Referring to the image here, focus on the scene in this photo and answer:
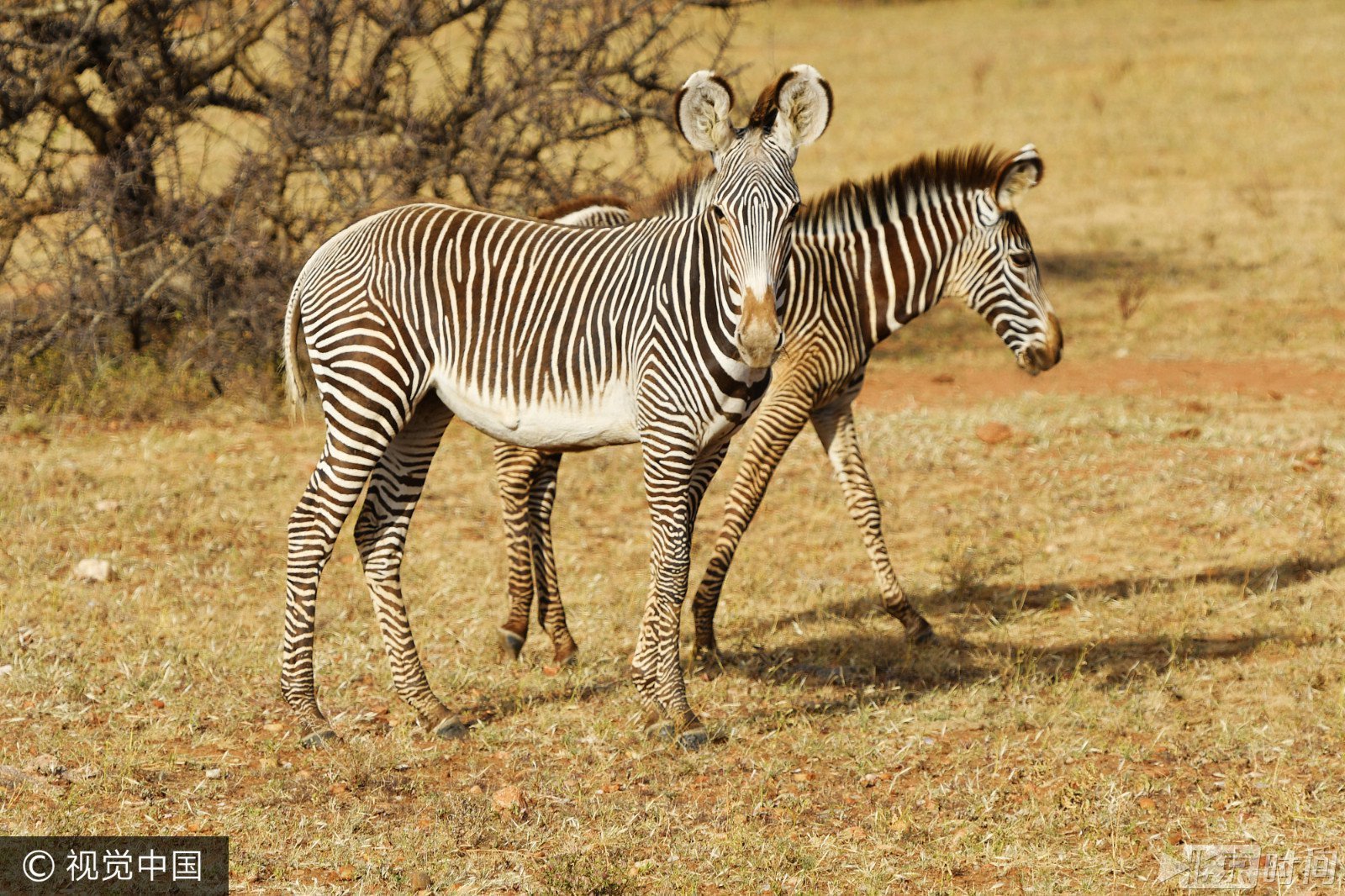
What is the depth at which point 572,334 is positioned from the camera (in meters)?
5.69

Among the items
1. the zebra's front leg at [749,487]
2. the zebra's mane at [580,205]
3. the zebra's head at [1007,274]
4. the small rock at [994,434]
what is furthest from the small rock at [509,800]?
the small rock at [994,434]

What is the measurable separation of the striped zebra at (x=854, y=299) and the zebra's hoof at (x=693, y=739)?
3.72 ft

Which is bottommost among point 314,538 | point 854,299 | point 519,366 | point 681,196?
point 314,538

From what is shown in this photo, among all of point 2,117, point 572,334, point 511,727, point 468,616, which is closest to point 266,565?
point 468,616

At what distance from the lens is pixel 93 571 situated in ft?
24.5

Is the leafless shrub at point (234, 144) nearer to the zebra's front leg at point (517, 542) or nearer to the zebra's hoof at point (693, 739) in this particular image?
the zebra's front leg at point (517, 542)

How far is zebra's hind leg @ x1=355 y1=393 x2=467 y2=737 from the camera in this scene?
595 cm

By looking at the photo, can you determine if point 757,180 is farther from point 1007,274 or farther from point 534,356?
point 1007,274

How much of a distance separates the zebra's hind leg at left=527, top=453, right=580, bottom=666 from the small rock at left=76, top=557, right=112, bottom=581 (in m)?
2.43

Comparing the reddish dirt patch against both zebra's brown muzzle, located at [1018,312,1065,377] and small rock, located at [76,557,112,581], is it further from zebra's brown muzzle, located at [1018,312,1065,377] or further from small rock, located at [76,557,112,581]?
small rock, located at [76,557,112,581]

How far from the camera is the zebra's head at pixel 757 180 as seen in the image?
496cm

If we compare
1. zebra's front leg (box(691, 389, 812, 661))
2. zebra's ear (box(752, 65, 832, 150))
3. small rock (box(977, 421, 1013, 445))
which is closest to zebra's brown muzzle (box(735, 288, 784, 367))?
zebra's ear (box(752, 65, 832, 150))

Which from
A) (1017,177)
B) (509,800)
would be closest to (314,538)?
(509,800)

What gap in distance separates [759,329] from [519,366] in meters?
1.26
